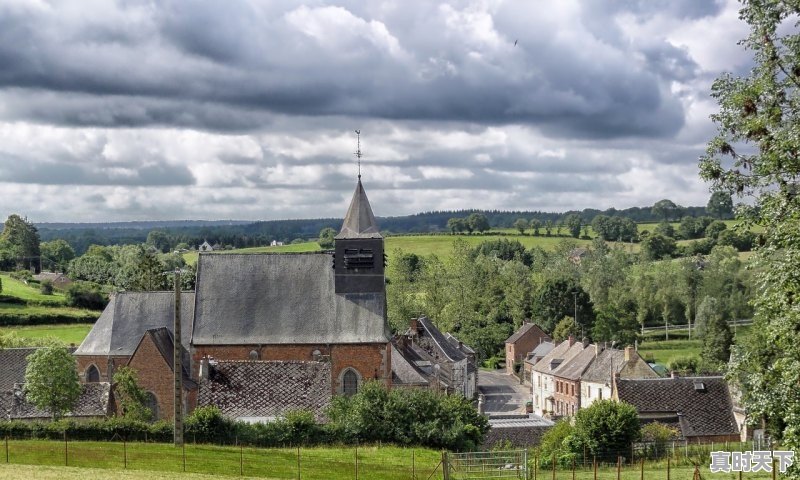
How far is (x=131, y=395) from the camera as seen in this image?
50031 mm

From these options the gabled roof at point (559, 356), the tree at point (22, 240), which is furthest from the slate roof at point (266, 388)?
the tree at point (22, 240)

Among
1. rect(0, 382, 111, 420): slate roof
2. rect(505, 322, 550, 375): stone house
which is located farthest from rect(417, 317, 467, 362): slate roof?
rect(0, 382, 111, 420): slate roof

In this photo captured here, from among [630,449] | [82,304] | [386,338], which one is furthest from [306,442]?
[82,304]

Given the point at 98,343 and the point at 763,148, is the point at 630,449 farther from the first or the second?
the point at 98,343

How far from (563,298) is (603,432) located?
70.8 metres

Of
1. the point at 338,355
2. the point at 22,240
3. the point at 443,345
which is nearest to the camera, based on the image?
the point at 338,355

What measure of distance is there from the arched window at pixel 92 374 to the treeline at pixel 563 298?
176 ft

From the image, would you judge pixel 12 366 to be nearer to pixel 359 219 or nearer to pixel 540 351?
pixel 359 219

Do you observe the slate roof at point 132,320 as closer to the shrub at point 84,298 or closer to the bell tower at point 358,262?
the bell tower at point 358,262

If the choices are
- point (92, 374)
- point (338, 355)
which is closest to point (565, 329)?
point (338, 355)

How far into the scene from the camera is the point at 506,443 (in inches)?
2141

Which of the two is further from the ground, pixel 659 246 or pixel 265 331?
pixel 659 246

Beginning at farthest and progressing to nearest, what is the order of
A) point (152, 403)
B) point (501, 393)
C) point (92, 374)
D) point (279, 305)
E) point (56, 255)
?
point (56, 255)
point (501, 393)
point (92, 374)
point (279, 305)
point (152, 403)

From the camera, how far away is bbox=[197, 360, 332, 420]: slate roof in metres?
51.8
